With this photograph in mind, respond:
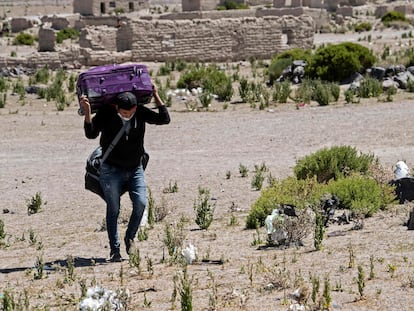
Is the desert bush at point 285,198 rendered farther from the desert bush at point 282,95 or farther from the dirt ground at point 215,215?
the desert bush at point 282,95

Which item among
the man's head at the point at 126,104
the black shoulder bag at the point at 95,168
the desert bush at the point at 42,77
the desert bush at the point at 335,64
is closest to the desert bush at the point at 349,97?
the desert bush at the point at 335,64

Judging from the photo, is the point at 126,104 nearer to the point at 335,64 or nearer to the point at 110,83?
the point at 110,83

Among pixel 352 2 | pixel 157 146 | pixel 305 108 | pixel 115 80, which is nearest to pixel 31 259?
pixel 115 80

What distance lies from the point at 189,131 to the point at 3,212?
20.8 feet

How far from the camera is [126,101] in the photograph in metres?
7.68

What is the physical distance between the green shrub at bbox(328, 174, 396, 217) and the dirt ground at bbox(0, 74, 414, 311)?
0.15m

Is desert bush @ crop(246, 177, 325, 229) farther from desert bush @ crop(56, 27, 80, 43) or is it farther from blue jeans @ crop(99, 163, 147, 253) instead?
desert bush @ crop(56, 27, 80, 43)

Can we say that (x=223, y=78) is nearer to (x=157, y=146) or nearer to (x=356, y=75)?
(x=356, y=75)

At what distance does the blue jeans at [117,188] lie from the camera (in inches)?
310

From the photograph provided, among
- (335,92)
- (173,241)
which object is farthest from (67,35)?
(173,241)

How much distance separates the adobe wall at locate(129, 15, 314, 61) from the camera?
102ft

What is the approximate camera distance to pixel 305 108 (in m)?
19.7

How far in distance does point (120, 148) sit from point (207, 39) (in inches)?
948

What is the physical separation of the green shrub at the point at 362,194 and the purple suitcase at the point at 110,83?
2837mm
